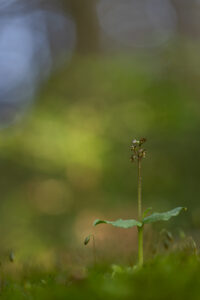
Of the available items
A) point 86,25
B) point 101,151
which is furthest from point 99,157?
point 86,25

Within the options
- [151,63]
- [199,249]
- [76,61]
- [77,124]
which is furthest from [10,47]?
[199,249]

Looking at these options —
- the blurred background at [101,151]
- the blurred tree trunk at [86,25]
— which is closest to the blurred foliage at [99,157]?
the blurred background at [101,151]

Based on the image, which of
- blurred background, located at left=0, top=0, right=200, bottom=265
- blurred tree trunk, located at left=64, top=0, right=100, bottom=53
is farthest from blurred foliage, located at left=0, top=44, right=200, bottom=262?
blurred tree trunk, located at left=64, top=0, right=100, bottom=53

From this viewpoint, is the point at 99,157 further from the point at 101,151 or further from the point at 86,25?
the point at 86,25

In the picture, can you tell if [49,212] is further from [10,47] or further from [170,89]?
[10,47]

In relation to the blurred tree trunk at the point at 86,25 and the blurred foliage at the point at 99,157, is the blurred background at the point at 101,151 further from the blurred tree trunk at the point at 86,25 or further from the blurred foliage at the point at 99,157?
the blurred tree trunk at the point at 86,25

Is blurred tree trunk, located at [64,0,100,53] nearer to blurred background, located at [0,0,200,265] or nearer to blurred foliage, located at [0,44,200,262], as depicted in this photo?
blurred background, located at [0,0,200,265]
